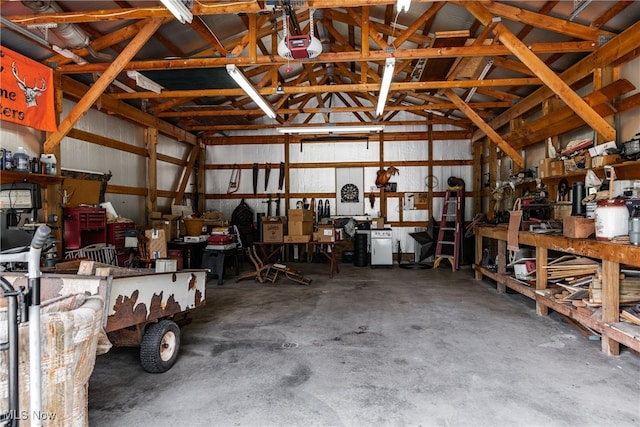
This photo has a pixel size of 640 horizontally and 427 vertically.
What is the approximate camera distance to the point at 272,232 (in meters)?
7.53

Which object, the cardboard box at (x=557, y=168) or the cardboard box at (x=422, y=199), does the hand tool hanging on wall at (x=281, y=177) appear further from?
the cardboard box at (x=557, y=168)

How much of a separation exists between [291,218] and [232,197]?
3.62 meters

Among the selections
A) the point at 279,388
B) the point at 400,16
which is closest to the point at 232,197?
the point at 400,16

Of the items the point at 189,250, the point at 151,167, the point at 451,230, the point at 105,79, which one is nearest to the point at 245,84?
the point at 105,79

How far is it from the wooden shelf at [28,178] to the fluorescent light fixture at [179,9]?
281cm

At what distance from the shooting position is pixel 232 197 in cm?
1062

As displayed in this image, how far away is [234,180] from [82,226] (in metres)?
5.50

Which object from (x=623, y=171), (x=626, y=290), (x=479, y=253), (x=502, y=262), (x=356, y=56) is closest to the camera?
(x=626, y=290)

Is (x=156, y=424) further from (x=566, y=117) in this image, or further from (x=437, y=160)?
(x=437, y=160)

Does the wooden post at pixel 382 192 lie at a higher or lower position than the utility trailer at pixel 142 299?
higher

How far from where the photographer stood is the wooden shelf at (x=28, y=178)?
4449mm

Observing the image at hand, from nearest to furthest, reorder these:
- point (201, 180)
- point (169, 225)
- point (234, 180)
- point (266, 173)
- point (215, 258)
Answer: point (215, 258) → point (169, 225) → point (266, 173) → point (201, 180) → point (234, 180)

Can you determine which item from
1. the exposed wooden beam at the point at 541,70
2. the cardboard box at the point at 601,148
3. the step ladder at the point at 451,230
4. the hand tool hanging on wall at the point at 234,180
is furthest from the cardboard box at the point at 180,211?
the cardboard box at the point at 601,148

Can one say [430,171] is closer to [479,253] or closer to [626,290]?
[479,253]
